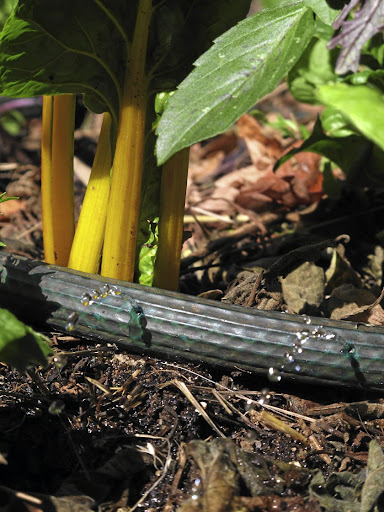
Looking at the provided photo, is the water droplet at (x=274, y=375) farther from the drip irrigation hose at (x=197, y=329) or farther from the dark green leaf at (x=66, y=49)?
the dark green leaf at (x=66, y=49)

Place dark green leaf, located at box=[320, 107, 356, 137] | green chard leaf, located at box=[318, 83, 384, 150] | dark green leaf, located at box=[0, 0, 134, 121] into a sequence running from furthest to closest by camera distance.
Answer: dark green leaf, located at box=[320, 107, 356, 137], dark green leaf, located at box=[0, 0, 134, 121], green chard leaf, located at box=[318, 83, 384, 150]

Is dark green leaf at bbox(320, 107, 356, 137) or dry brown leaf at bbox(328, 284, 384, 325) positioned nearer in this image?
dry brown leaf at bbox(328, 284, 384, 325)

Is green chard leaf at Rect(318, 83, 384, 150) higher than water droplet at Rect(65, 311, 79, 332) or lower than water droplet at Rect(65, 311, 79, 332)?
higher

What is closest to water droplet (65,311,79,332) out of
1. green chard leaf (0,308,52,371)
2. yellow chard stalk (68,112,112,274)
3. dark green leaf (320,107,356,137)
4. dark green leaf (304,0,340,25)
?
yellow chard stalk (68,112,112,274)

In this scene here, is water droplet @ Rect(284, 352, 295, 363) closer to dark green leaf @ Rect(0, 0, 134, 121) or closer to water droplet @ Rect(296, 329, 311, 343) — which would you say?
water droplet @ Rect(296, 329, 311, 343)

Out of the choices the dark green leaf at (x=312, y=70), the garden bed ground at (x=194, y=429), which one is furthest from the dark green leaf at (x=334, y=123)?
the garden bed ground at (x=194, y=429)

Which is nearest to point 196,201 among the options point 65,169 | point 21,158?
point 21,158

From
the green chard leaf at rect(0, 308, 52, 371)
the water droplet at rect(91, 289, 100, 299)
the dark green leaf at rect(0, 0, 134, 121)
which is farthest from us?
the water droplet at rect(91, 289, 100, 299)

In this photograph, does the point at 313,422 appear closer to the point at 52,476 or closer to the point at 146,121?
the point at 52,476
